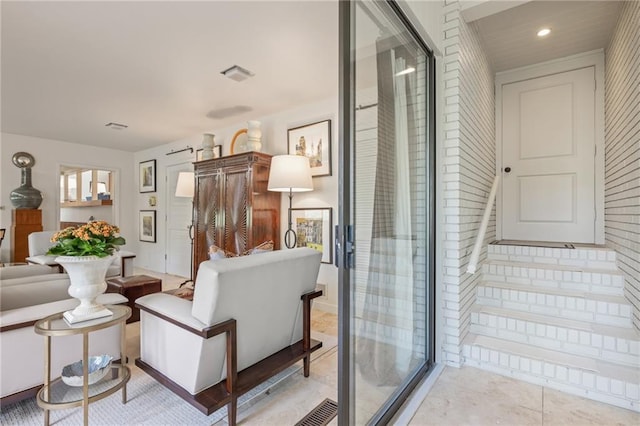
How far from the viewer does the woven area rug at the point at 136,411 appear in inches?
65.4

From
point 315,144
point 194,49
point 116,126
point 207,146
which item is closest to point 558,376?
point 315,144

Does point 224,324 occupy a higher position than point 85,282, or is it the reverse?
point 85,282

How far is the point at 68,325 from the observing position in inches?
60.5

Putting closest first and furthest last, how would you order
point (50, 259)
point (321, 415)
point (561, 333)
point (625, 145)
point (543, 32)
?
1. point (321, 415)
2. point (561, 333)
3. point (625, 145)
4. point (543, 32)
5. point (50, 259)

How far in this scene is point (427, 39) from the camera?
80.4 inches

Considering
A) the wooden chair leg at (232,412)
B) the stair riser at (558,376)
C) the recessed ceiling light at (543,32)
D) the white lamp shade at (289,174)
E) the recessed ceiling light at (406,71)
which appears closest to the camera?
the wooden chair leg at (232,412)

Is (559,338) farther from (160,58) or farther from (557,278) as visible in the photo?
(160,58)

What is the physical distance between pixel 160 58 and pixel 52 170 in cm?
433

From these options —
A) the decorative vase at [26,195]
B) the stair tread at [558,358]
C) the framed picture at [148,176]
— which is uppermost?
the framed picture at [148,176]

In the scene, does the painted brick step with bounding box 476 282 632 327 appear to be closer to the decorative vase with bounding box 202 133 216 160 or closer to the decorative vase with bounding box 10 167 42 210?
the decorative vase with bounding box 202 133 216 160

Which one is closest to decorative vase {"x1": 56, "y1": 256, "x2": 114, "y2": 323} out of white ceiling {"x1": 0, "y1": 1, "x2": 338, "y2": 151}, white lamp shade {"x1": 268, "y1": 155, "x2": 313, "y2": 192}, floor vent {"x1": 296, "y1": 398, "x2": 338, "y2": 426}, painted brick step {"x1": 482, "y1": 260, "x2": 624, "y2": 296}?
floor vent {"x1": 296, "y1": 398, "x2": 338, "y2": 426}

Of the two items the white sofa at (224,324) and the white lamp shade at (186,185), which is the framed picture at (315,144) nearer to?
the white lamp shade at (186,185)

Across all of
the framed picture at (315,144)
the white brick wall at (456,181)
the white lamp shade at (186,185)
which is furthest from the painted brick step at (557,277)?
the white lamp shade at (186,185)

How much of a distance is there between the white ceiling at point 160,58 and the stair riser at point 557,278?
7.84 ft
